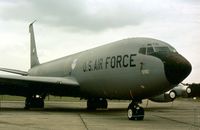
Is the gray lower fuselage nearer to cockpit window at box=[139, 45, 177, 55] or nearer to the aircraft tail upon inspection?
cockpit window at box=[139, 45, 177, 55]

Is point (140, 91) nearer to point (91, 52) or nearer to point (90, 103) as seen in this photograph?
point (91, 52)

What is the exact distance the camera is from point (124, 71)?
18.6 meters

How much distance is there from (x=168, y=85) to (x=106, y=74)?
4.62m

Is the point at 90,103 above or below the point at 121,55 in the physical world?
below

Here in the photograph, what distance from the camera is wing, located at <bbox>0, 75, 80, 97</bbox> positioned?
901 inches

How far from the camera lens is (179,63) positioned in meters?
15.8

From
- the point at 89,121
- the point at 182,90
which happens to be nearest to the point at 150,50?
the point at 89,121

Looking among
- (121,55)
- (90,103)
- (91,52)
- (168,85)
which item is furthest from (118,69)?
(90,103)

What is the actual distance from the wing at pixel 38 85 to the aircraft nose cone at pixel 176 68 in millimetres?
8471

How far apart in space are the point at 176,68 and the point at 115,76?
4296 millimetres

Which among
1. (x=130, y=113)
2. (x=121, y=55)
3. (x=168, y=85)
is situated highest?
(x=121, y=55)

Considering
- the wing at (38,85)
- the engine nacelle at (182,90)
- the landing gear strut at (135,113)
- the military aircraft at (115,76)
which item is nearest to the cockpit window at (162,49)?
the military aircraft at (115,76)

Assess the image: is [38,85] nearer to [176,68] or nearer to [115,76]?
[115,76]

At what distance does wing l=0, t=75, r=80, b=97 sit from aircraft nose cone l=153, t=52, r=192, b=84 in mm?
8471
